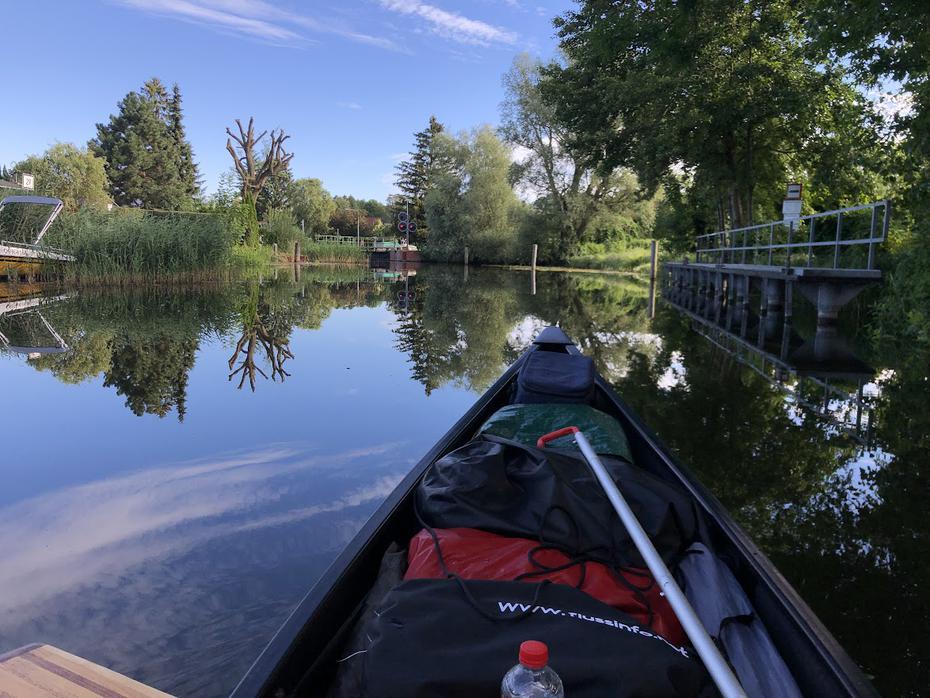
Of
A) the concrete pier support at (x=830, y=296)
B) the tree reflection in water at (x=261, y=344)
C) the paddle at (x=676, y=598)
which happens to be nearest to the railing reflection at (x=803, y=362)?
the concrete pier support at (x=830, y=296)

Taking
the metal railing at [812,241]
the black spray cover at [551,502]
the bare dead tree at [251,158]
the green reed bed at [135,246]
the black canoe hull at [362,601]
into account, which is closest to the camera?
the black canoe hull at [362,601]

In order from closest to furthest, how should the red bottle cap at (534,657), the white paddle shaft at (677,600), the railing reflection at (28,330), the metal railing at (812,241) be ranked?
the red bottle cap at (534,657) < the white paddle shaft at (677,600) < the railing reflection at (28,330) < the metal railing at (812,241)

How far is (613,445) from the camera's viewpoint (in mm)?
2236

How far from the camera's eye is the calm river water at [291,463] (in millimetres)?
1870

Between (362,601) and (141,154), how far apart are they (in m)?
46.4

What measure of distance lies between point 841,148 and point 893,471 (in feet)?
39.7

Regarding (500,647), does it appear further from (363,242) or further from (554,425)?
(363,242)

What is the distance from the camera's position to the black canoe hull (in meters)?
1.04

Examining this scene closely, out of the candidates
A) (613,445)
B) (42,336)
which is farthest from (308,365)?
(613,445)

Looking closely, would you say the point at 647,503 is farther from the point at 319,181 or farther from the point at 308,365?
the point at 319,181

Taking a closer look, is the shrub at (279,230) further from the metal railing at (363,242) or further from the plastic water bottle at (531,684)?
the plastic water bottle at (531,684)

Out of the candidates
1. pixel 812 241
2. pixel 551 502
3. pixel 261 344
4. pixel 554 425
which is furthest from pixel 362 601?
pixel 812 241

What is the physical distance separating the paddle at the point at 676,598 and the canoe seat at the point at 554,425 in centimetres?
57

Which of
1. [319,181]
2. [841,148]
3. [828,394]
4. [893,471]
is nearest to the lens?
[893,471]
